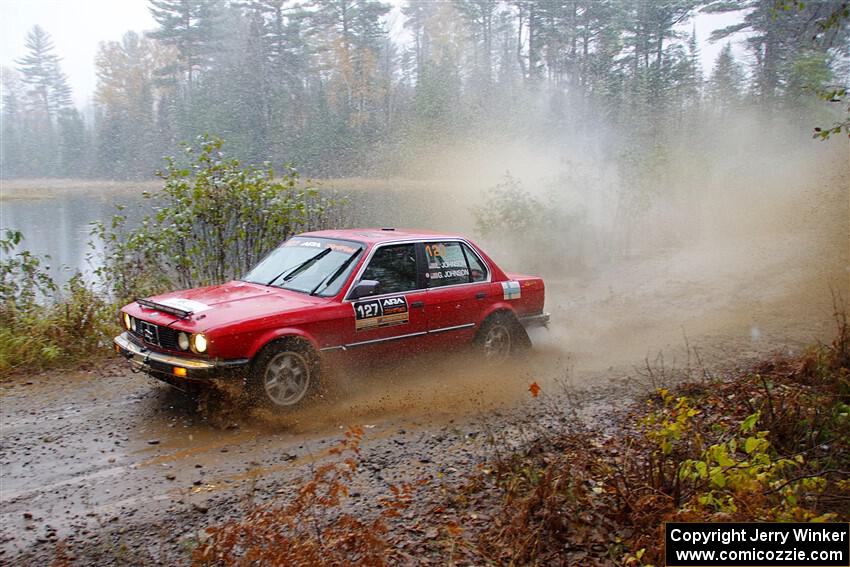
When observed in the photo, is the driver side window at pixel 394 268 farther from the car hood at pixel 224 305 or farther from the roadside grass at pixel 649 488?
the roadside grass at pixel 649 488

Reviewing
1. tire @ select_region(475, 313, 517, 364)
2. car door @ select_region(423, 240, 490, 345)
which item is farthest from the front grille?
tire @ select_region(475, 313, 517, 364)

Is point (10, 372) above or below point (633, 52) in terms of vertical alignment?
below

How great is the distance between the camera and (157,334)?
226 inches

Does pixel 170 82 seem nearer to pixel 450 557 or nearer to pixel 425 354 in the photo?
pixel 425 354

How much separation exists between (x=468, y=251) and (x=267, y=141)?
39.3 meters

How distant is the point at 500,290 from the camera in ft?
25.3

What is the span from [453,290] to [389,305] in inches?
37.9

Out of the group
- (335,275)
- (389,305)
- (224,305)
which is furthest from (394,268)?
(224,305)

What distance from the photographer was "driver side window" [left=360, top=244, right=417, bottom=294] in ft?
21.7

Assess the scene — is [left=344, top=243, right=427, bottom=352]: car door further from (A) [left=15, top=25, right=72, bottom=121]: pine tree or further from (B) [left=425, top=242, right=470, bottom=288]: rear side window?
(A) [left=15, top=25, right=72, bottom=121]: pine tree

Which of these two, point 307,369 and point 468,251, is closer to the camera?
point 307,369

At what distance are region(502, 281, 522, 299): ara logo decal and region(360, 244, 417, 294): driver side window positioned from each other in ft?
4.56

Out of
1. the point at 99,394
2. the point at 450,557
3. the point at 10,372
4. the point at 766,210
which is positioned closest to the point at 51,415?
the point at 99,394

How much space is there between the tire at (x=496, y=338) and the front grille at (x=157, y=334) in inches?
135
